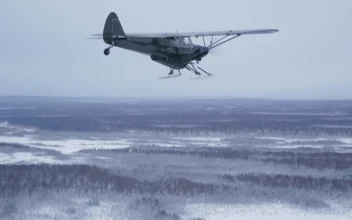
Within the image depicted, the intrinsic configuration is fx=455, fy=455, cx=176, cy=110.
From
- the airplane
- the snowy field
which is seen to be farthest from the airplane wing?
the snowy field

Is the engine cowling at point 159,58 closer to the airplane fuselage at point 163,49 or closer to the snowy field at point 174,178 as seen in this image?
the airplane fuselage at point 163,49

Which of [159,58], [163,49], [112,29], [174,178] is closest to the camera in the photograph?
[112,29]

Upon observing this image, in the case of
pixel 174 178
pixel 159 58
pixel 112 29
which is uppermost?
pixel 112 29

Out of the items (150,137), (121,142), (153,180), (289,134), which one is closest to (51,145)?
(121,142)

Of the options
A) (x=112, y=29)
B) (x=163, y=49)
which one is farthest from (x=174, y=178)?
(x=112, y=29)

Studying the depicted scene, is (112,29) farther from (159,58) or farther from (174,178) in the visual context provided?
(174,178)

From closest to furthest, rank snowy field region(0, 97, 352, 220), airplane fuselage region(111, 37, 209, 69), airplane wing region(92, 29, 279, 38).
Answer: airplane wing region(92, 29, 279, 38)
airplane fuselage region(111, 37, 209, 69)
snowy field region(0, 97, 352, 220)

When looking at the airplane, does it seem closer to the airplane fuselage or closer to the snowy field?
the airplane fuselage

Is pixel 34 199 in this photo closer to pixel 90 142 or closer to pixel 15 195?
pixel 15 195
